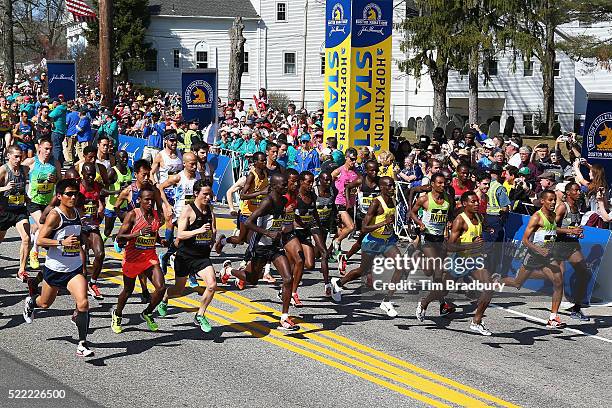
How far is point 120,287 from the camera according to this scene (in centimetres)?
1395

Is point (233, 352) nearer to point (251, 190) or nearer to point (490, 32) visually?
point (251, 190)

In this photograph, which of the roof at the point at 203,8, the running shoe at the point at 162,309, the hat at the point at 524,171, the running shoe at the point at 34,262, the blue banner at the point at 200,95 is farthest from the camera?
the roof at the point at 203,8

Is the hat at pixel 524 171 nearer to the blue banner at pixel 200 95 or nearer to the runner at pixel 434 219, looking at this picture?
the runner at pixel 434 219

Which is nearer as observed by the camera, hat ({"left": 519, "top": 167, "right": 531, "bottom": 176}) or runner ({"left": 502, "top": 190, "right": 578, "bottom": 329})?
runner ({"left": 502, "top": 190, "right": 578, "bottom": 329})

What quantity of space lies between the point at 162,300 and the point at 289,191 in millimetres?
2123

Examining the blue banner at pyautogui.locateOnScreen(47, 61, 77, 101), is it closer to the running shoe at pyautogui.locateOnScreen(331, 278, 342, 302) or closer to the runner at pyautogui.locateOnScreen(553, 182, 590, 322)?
the running shoe at pyautogui.locateOnScreen(331, 278, 342, 302)

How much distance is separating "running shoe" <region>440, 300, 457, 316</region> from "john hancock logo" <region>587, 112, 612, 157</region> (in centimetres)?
466

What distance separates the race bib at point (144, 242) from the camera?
11.1 metres

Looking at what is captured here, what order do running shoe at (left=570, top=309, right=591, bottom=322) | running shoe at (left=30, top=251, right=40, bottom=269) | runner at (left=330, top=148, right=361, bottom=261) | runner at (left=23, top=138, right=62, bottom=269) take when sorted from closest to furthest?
running shoe at (left=570, top=309, right=591, bottom=322), runner at (left=23, top=138, right=62, bottom=269), running shoe at (left=30, top=251, right=40, bottom=269), runner at (left=330, top=148, right=361, bottom=261)

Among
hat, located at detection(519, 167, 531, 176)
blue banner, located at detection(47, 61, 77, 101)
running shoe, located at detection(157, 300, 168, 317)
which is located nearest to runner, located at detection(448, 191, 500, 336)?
running shoe, located at detection(157, 300, 168, 317)

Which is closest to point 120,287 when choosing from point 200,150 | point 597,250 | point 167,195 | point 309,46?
point 167,195

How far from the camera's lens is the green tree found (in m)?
59.6

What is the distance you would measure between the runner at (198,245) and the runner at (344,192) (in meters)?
4.18
